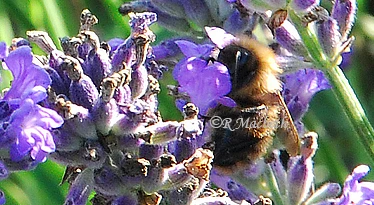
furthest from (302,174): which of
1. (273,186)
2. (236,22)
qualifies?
(236,22)

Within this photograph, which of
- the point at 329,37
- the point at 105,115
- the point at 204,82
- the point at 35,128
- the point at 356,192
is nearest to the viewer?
the point at 35,128

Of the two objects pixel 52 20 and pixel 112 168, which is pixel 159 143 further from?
pixel 52 20

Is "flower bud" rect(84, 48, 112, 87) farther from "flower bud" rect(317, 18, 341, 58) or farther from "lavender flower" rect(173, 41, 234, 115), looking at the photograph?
"flower bud" rect(317, 18, 341, 58)

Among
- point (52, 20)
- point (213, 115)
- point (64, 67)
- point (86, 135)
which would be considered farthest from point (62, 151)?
point (52, 20)

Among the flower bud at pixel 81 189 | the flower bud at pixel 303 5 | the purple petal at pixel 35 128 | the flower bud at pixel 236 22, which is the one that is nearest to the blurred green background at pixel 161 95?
the flower bud at pixel 236 22

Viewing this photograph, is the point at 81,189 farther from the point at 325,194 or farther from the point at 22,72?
the point at 325,194

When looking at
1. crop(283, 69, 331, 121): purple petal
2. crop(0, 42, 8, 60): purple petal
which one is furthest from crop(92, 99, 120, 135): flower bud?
crop(283, 69, 331, 121): purple petal
